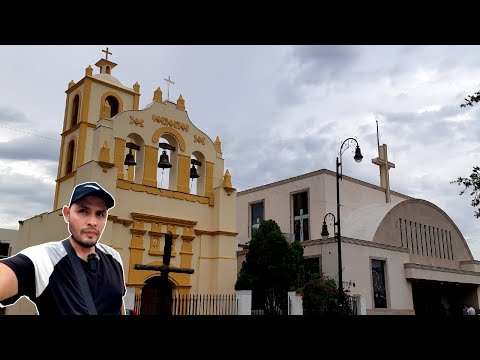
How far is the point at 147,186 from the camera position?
58.0 feet

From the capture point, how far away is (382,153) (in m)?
32.6

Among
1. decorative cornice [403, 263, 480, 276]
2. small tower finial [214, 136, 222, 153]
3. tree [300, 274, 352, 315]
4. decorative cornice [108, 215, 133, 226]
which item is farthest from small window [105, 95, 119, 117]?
decorative cornice [403, 263, 480, 276]

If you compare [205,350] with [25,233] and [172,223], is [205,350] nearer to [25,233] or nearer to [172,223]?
[172,223]

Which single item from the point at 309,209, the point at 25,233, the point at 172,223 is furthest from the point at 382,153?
the point at 25,233

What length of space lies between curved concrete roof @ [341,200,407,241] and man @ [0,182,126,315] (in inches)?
777

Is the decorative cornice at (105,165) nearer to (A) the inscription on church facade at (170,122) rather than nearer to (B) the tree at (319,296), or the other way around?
(A) the inscription on church facade at (170,122)

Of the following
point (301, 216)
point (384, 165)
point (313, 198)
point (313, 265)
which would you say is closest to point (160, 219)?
point (313, 265)

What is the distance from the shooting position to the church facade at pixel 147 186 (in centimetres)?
1666

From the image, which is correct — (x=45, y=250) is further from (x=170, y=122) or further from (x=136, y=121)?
(x=170, y=122)

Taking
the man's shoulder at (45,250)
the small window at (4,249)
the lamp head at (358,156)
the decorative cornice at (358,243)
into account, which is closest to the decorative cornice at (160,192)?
the lamp head at (358,156)

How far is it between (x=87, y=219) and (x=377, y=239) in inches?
809

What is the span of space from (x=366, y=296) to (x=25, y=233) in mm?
16025

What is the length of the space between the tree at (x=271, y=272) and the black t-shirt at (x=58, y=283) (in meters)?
13.0

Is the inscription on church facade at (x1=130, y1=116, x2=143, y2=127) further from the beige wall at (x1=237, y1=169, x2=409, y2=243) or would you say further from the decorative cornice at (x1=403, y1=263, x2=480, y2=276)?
the decorative cornice at (x1=403, y1=263, x2=480, y2=276)
